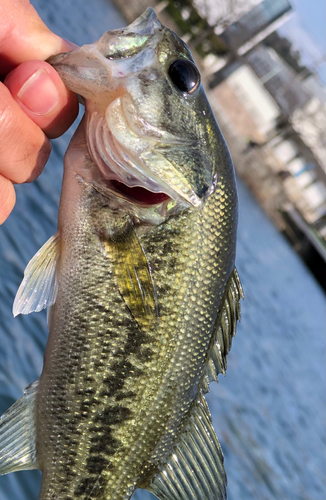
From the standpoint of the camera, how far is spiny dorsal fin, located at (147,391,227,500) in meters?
2.04

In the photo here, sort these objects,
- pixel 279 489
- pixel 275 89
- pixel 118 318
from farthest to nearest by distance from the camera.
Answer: pixel 275 89 < pixel 279 489 < pixel 118 318

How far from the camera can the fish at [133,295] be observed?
189 centimetres

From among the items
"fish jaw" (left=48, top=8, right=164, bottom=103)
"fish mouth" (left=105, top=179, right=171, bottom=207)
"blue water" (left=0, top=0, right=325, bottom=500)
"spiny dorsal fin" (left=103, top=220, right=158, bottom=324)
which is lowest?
"blue water" (left=0, top=0, right=325, bottom=500)

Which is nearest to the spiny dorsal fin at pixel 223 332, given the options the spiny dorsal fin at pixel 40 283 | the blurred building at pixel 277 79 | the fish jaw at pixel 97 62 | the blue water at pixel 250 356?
the spiny dorsal fin at pixel 40 283

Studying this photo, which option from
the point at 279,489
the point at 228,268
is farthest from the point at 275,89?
the point at 228,268

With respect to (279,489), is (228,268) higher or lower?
higher

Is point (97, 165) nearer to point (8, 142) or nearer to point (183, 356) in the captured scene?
point (8, 142)

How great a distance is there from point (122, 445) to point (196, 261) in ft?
2.94

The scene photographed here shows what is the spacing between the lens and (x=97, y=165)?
6.34ft

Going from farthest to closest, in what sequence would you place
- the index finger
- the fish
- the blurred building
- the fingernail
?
the blurred building, the fish, the index finger, the fingernail

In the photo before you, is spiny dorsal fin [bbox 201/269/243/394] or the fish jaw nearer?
the fish jaw

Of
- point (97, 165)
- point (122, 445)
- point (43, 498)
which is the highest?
point (97, 165)

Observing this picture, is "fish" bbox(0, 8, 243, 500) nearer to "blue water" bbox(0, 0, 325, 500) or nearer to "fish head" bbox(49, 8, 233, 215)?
"fish head" bbox(49, 8, 233, 215)

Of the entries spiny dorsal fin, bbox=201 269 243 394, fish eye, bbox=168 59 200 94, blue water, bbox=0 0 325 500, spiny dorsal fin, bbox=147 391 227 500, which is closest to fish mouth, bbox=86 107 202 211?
fish eye, bbox=168 59 200 94
